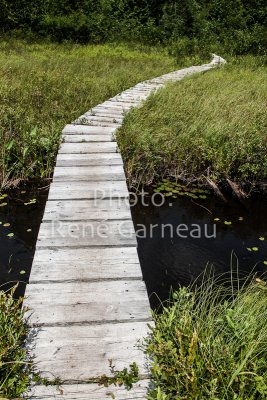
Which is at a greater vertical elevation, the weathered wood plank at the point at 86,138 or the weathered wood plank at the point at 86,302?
the weathered wood plank at the point at 86,302

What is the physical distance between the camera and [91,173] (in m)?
5.34

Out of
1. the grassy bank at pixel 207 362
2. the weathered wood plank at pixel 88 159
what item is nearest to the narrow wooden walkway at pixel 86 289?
the grassy bank at pixel 207 362

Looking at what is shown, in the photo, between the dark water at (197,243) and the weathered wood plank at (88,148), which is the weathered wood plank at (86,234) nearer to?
the dark water at (197,243)

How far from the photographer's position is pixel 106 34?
20.8m

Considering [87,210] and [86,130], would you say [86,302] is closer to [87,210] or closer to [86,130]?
[87,210]

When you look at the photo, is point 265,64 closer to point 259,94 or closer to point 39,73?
point 259,94

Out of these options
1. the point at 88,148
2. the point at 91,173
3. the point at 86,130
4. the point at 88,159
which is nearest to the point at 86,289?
the point at 91,173

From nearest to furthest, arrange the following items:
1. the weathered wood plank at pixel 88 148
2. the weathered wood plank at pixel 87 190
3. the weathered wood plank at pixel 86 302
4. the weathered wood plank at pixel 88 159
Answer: the weathered wood plank at pixel 86 302
the weathered wood plank at pixel 87 190
the weathered wood plank at pixel 88 159
the weathered wood plank at pixel 88 148

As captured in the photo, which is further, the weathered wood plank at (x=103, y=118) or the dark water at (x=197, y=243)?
the weathered wood plank at (x=103, y=118)

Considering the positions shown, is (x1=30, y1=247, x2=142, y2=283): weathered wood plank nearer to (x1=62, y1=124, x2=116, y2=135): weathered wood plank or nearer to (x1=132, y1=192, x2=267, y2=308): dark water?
(x1=132, y1=192, x2=267, y2=308): dark water

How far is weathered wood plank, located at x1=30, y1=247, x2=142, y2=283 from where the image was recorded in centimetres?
316

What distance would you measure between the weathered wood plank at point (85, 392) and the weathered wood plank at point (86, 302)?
→ 520 mm

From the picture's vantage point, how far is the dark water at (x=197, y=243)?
4598 millimetres

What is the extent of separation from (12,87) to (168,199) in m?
4.62
